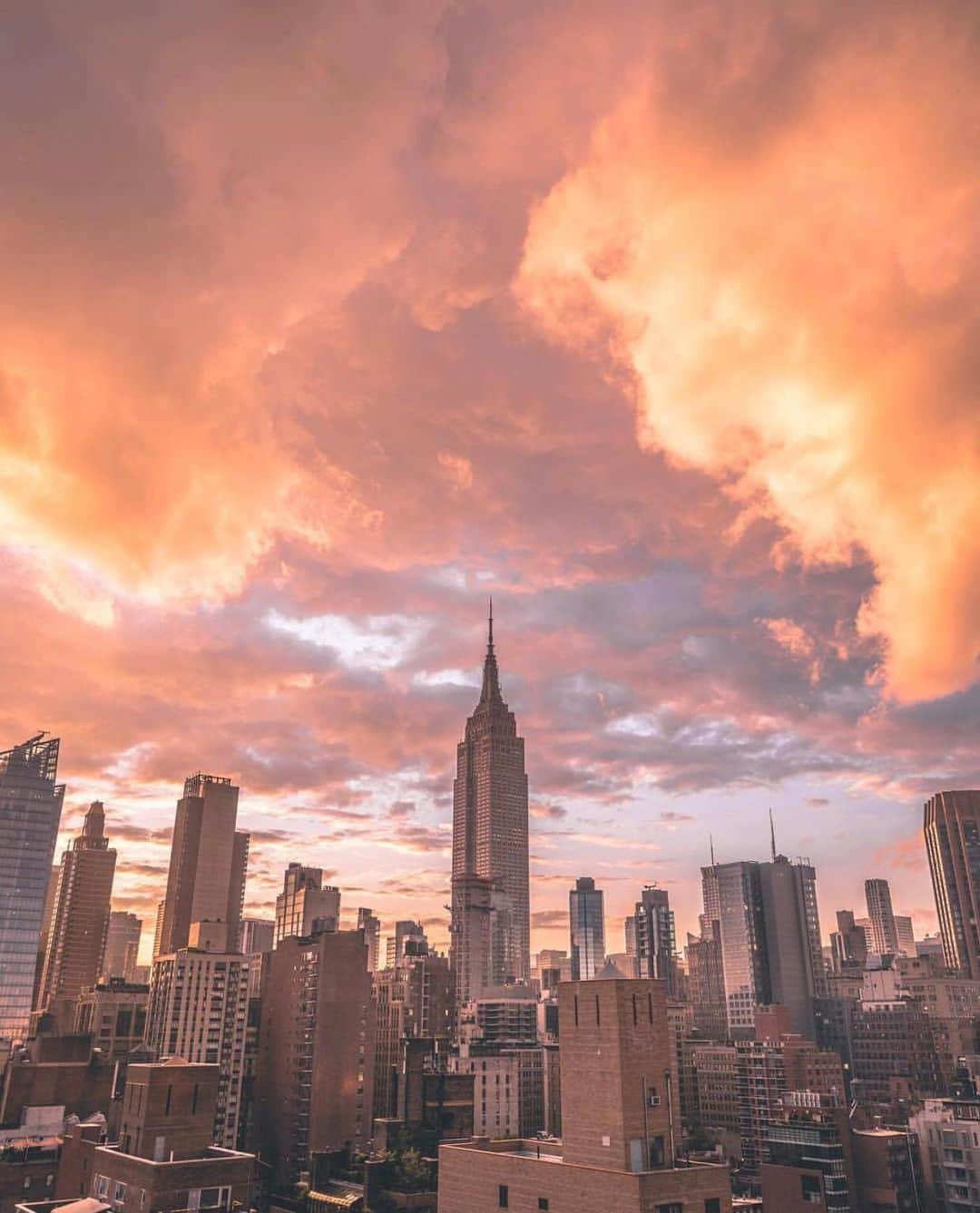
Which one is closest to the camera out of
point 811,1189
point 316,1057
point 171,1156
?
point 171,1156

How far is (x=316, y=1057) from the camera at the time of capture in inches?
6171

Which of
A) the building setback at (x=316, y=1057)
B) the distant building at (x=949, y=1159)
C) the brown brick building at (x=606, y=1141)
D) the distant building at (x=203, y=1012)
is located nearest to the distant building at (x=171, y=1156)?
the brown brick building at (x=606, y=1141)

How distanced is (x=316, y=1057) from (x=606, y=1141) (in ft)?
386

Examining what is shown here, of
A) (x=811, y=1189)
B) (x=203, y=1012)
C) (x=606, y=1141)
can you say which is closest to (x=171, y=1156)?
(x=606, y=1141)

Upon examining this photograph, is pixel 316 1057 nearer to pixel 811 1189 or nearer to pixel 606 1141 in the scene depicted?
pixel 811 1189

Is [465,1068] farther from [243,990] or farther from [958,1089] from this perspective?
[958,1089]

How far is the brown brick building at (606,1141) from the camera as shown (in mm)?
51594

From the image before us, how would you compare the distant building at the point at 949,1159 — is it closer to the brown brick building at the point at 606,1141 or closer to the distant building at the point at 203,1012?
the brown brick building at the point at 606,1141

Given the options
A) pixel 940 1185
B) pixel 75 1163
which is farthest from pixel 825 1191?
pixel 75 1163

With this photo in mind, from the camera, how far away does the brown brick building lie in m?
51.6

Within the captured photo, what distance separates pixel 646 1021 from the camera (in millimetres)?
57344

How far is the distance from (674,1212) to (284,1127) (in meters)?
129

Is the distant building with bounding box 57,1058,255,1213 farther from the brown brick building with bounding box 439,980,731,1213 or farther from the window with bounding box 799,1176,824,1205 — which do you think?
the window with bounding box 799,1176,824,1205

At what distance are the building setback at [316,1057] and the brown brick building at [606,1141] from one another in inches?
4213
